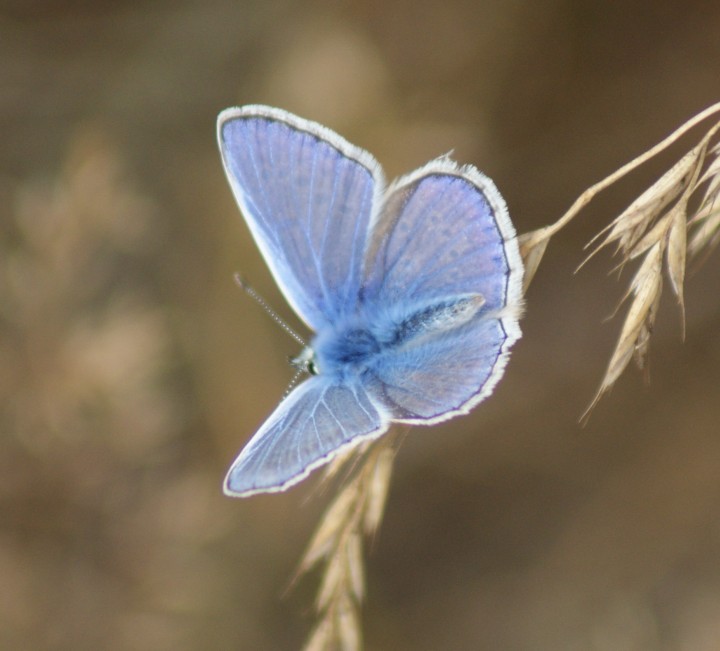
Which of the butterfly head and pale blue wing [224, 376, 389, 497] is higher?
the butterfly head

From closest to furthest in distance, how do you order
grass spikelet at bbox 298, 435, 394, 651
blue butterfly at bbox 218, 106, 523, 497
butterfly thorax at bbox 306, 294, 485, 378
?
1. blue butterfly at bbox 218, 106, 523, 497
2. grass spikelet at bbox 298, 435, 394, 651
3. butterfly thorax at bbox 306, 294, 485, 378

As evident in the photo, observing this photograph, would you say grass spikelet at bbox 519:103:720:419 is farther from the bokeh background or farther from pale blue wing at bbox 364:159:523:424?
the bokeh background

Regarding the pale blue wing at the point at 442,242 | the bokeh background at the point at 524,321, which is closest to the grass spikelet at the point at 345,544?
the pale blue wing at the point at 442,242

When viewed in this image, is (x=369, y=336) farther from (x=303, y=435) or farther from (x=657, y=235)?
(x=657, y=235)

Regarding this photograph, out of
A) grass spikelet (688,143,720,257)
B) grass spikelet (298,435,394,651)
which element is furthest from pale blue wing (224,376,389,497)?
grass spikelet (688,143,720,257)

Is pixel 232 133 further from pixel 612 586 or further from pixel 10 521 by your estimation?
pixel 612 586

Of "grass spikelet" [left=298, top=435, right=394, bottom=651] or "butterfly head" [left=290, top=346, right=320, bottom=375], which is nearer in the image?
"grass spikelet" [left=298, top=435, right=394, bottom=651]
